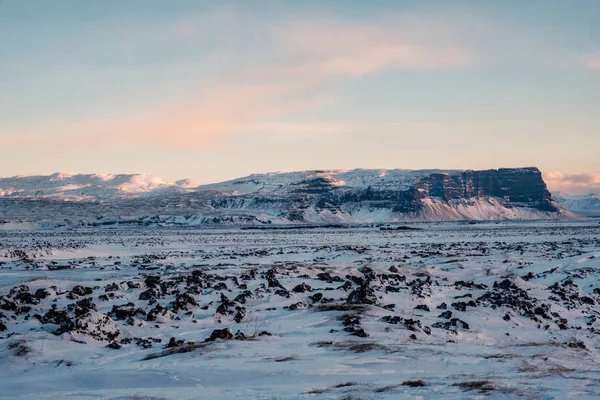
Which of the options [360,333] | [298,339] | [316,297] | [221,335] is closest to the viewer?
[221,335]

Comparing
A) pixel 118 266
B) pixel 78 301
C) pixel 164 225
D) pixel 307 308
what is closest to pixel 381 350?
pixel 307 308

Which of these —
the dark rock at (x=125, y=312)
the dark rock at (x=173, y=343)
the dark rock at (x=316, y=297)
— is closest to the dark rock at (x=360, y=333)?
the dark rock at (x=173, y=343)

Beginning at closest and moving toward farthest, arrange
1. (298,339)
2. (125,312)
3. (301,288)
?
(298,339), (125,312), (301,288)

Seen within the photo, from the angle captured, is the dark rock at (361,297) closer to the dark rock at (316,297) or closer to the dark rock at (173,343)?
the dark rock at (316,297)

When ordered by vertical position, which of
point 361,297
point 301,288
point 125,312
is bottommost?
point 301,288

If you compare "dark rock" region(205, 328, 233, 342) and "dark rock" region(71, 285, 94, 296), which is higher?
"dark rock" region(71, 285, 94, 296)

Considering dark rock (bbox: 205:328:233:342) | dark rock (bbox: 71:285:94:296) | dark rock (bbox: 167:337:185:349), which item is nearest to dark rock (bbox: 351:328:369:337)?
dark rock (bbox: 205:328:233:342)

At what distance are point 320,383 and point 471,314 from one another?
27.9 feet

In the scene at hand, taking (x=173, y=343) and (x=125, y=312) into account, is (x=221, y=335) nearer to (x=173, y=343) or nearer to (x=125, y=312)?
(x=173, y=343)

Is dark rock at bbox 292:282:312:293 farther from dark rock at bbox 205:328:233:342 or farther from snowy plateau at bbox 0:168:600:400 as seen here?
dark rock at bbox 205:328:233:342

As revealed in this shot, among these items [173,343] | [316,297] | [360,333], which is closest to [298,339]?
[360,333]

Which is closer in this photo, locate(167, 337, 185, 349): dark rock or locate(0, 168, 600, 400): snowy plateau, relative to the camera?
locate(0, 168, 600, 400): snowy plateau

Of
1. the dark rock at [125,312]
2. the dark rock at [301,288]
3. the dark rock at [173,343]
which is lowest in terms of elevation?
the dark rock at [301,288]

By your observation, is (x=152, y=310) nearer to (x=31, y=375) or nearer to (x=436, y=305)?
(x=31, y=375)
